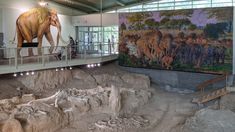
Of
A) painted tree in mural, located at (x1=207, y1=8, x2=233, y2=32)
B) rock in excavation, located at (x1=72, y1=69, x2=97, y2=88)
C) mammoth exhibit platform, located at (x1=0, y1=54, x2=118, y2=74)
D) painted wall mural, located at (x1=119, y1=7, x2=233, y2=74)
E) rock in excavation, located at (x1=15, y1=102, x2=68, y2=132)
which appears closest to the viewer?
rock in excavation, located at (x1=15, y1=102, x2=68, y2=132)

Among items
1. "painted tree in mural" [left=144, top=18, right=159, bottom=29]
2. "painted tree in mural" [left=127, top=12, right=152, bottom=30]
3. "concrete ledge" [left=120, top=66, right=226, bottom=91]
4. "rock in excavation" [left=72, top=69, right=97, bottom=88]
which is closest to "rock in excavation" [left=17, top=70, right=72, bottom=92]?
"rock in excavation" [left=72, top=69, right=97, bottom=88]

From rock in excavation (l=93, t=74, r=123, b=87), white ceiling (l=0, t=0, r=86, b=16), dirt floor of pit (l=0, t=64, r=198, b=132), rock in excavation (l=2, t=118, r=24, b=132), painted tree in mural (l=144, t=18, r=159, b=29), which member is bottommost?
dirt floor of pit (l=0, t=64, r=198, b=132)

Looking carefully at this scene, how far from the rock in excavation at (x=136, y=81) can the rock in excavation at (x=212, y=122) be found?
1016 cm

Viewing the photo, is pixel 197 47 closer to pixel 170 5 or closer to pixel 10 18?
pixel 170 5

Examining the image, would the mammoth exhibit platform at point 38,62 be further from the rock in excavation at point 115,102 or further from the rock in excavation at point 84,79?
the rock in excavation at point 115,102

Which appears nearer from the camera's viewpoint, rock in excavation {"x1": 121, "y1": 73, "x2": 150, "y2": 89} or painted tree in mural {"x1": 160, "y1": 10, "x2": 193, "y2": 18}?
painted tree in mural {"x1": 160, "y1": 10, "x2": 193, "y2": 18}

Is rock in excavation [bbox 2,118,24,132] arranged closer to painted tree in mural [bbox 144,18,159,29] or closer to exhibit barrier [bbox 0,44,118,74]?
exhibit barrier [bbox 0,44,118,74]

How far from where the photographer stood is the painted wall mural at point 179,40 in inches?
944

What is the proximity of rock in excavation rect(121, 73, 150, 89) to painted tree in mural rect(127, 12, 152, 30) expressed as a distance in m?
4.83

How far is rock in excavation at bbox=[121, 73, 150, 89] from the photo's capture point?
26.1 m

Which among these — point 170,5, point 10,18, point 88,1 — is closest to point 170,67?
point 170,5

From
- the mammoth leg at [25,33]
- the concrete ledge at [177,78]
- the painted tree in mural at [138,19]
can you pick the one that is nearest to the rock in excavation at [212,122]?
the concrete ledge at [177,78]

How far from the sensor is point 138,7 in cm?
3422

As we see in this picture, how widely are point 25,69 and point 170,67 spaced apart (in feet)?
42.9
